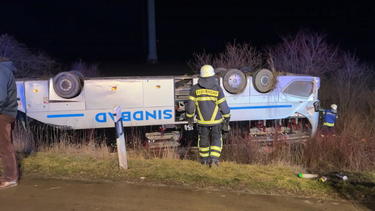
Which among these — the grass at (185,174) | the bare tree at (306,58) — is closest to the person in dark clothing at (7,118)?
the grass at (185,174)

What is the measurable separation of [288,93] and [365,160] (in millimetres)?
2763

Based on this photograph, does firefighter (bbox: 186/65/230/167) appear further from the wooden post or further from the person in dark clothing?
the person in dark clothing

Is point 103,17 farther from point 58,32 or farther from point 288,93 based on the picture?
point 288,93

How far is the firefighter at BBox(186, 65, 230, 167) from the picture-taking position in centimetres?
627

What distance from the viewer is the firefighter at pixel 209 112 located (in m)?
6.27

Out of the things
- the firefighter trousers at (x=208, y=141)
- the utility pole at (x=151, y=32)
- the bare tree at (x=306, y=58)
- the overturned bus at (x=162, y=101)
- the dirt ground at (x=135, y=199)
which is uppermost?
the utility pole at (x=151, y=32)

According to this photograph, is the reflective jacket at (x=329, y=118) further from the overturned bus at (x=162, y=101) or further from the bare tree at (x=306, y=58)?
the bare tree at (x=306, y=58)

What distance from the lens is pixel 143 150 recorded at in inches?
314

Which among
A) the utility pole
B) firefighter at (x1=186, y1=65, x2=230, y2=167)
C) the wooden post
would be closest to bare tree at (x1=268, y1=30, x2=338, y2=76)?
firefighter at (x1=186, y1=65, x2=230, y2=167)

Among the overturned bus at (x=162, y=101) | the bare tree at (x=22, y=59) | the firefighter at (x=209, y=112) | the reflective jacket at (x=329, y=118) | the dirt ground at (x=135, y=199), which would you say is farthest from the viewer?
the bare tree at (x=22, y=59)

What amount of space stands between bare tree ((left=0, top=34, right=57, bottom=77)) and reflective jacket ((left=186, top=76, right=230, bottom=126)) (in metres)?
9.90

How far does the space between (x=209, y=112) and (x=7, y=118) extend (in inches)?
113

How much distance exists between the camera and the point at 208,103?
20.6 ft

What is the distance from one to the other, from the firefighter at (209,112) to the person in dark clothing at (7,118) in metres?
2.55
